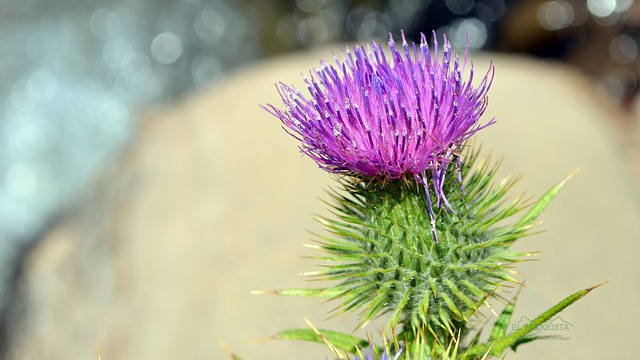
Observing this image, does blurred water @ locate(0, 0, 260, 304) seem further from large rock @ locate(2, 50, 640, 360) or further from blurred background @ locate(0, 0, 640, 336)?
large rock @ locate(2, 50, 640, 360)

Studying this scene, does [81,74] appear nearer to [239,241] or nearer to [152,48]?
[152,48]

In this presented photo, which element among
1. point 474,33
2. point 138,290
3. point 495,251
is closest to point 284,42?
point 474,33

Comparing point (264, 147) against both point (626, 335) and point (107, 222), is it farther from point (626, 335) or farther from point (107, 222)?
point (626, 335)

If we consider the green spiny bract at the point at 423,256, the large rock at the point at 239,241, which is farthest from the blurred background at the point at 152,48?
the green spiny bract at the point at 423,256

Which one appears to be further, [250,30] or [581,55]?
[250,30]

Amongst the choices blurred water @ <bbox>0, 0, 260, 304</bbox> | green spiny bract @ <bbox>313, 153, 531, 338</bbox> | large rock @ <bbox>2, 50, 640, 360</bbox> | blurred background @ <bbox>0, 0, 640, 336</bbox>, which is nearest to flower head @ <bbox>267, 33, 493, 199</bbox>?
green spiny bract @ <bbox>313, 153, 531, 338</bbox>

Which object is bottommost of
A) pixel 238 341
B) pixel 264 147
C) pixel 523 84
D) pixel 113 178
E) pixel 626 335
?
pixel 238 341

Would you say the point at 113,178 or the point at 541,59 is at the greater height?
the point at 541,59

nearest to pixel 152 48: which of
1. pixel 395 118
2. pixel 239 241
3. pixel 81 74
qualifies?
pixel 81 74
